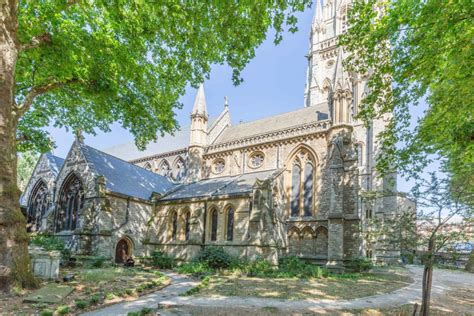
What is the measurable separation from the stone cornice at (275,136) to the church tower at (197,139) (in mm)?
976

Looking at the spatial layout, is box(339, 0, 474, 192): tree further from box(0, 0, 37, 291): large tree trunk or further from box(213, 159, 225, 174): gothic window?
box(213, 159, 225, 174): gothic window

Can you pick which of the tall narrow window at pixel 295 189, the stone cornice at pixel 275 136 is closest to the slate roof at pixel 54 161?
the stone cornice at pixel 275 136

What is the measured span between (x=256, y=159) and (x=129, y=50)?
50.4 ft

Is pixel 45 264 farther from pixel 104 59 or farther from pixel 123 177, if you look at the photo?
pixel 123 177

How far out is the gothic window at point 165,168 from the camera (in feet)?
102

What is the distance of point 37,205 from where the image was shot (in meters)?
22.8

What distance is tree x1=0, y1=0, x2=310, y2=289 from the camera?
828 centimetres

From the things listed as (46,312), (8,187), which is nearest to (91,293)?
(46,312)

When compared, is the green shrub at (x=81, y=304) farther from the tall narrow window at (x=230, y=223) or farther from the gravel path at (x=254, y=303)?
the tall narrow window at (x=230, y=223)

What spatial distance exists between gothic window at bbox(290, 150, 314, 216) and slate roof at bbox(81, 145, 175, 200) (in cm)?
1076

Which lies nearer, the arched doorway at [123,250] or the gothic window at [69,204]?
the arched doorway at [123,250]

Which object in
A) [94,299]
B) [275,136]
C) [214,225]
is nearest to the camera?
[94,299]

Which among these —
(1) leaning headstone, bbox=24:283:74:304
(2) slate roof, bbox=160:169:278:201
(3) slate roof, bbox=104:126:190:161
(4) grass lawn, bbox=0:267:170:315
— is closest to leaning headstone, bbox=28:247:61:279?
(4) grass lawn, bbox=0:267:170:315

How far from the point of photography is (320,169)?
71.1ft
